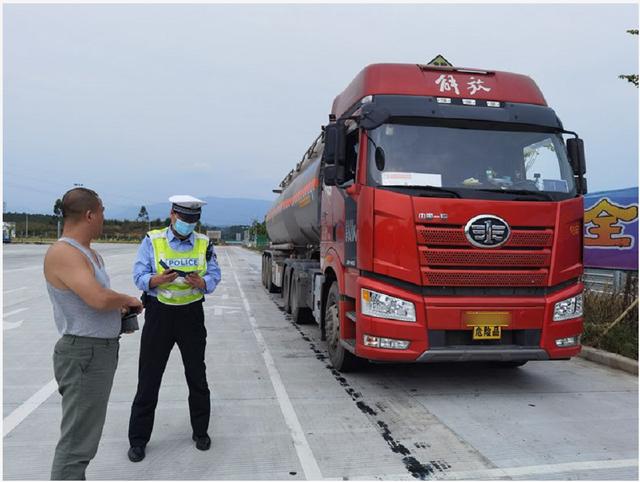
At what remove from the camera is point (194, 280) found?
3754 millimetres

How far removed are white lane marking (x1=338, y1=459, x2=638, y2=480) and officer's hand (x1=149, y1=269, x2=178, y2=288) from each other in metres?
1.70

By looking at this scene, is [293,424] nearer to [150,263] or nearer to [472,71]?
[150,263]

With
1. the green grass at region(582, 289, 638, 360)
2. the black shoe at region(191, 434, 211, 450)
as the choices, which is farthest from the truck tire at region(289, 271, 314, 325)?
the black shoe at region(191, 434, 211, 450)

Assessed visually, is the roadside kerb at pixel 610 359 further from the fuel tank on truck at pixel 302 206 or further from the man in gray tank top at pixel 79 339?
the man in gray tank top at pixel 79 339

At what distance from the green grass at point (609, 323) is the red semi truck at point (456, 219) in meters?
2.09

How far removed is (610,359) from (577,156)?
9.10 feet

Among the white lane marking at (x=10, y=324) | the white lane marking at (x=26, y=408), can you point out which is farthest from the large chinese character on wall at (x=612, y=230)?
the white lane marking at (x=10, y=324)

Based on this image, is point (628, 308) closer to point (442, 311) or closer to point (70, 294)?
point (442, 311)

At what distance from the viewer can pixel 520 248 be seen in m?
5.07

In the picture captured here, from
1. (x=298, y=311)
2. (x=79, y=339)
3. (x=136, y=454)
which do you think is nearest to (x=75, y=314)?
(x=79, y=339)

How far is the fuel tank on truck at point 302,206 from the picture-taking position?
8.46 meters

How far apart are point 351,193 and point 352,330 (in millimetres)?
1452

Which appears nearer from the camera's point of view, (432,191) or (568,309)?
(432,191)

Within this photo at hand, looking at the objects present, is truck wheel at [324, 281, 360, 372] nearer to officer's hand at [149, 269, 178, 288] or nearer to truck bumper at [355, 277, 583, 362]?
truck bumper at [355, 277, 583, 362]
